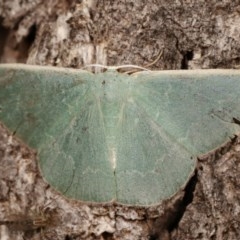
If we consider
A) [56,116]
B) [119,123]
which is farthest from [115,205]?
[56,116]

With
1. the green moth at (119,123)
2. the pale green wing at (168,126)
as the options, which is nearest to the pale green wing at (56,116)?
the green moth at (119,123)

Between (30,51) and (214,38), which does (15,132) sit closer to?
(30,51)

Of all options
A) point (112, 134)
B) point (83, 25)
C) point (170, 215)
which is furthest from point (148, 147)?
point (83, 25)

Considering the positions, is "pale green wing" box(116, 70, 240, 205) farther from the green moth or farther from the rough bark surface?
the rough bark surface

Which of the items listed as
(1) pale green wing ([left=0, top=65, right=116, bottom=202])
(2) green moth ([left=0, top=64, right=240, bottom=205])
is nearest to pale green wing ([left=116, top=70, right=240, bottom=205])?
(2) green moth ([left=0, top=64, right=240, bottom=205])

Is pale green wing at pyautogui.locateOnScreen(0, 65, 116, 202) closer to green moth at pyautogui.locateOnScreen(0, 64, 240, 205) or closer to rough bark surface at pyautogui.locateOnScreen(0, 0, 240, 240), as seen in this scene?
green moth at pyautogui.locateOnScreen(0, 64, 240, 205)

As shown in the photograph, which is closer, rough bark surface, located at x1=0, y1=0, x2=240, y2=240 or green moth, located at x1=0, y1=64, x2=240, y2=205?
green moth, located at x1=0, y1=64, x2=240, y2=205
